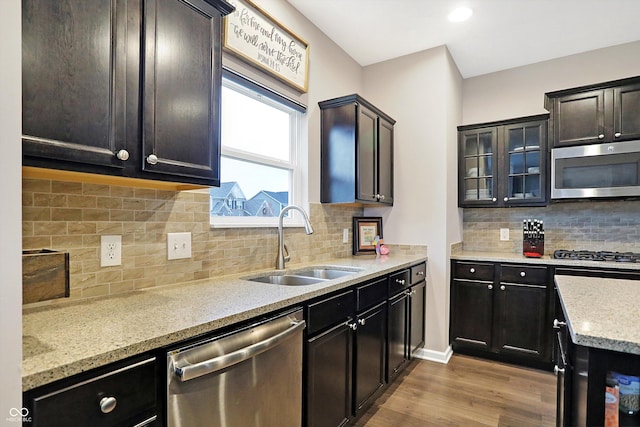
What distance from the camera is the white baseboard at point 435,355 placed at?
10.1 feet

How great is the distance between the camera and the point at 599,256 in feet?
9.45

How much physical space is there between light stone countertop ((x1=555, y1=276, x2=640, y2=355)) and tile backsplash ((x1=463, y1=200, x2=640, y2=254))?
1.74m

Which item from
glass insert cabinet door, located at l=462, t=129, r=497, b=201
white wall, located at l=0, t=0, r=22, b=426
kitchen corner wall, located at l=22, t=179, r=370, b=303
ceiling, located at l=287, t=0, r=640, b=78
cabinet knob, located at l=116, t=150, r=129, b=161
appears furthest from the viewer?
glass insert cabinet door, located at l=462, t=129, r=497, b=201

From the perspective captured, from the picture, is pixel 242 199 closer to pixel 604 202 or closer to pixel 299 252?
pixel 299 252

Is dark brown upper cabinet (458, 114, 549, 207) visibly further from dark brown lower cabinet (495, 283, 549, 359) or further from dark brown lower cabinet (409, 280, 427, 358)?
dark brown lower cabinet (409, 280, 427, 358)

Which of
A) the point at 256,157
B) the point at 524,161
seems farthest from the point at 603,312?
the point at 524,161

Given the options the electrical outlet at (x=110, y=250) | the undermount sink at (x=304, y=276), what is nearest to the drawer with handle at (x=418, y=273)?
the undermount sink at (x=304, y=276)

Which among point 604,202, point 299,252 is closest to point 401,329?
point 299,252

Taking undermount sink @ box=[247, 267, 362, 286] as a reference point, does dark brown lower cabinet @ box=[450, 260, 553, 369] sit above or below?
below

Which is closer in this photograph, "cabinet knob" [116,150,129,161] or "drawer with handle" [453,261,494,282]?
"cabinet knob" [116,150,129,161]

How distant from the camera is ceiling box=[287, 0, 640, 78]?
255 centimetres

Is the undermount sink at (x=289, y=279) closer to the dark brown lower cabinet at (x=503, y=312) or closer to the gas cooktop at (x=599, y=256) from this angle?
the dark brown lower cabinet at (x=503, y=312)

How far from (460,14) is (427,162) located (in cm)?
122

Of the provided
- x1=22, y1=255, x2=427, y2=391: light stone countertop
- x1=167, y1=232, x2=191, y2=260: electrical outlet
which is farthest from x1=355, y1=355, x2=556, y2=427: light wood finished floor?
x1=167, y1=232, x2=191, y2=260: electrical outlet
